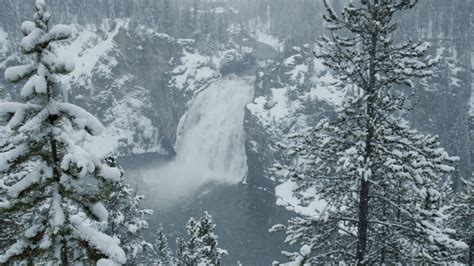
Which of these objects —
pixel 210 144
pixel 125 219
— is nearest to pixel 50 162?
pixel 125 219

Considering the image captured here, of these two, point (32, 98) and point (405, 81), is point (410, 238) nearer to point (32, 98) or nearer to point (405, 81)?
point (405, 81)

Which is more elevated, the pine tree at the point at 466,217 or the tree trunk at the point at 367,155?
the tree trunk at the point at 367,155

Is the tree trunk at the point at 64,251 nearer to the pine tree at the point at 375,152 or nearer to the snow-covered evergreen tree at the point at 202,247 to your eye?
the pine tree at the point at 375,152

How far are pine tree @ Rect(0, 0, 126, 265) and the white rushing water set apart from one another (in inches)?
2980

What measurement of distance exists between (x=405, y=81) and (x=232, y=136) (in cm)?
9261

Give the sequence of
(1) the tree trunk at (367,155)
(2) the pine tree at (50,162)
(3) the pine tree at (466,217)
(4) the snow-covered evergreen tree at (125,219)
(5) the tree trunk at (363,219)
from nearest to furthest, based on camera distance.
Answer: (2) the pine tree at (50,162) → (1) the tree trunk at (367,155) → (5) the tree trunk at (363,219) → (4) the snow-covered evergreen tree at (125,219) → (3) the pine tree at (466,217)

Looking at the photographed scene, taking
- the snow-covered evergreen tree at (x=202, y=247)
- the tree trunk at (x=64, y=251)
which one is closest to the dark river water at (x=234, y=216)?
the snow-covered evergreen tree at (x=202, y=247)

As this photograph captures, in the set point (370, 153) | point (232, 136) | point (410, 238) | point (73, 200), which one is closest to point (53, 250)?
point (73, 200)

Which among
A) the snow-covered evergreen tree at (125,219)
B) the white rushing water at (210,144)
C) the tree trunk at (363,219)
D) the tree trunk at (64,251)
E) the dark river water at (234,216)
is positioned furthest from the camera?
the white rushing water at (210,144)

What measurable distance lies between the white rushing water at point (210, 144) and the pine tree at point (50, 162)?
75703 millimetres

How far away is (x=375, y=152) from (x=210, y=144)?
94.6m

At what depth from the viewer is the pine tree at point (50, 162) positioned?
8.16 m

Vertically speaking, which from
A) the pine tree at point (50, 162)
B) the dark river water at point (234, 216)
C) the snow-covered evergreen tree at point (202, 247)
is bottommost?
the dark river water at point (234, 216)

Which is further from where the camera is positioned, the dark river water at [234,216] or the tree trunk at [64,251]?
the dark river water at [234,216]
